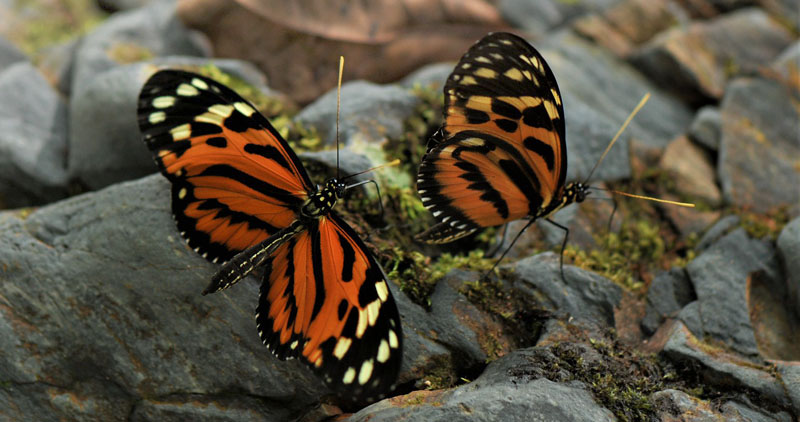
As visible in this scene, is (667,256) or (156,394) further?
(667,256)

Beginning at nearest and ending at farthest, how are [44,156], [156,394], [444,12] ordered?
[156,394] → [44,156] → [444,12]

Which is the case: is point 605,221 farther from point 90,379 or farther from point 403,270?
point 90,379

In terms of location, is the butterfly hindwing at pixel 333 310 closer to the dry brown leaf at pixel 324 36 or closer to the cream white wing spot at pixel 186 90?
the cream white wing spot at pixel 186 90

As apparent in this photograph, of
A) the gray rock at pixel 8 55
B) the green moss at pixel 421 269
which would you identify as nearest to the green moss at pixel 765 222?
the green moss at pixel 421 269

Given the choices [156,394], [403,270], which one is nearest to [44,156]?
[156,394]

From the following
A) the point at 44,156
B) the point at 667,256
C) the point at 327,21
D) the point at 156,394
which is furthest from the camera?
the point at 327,21

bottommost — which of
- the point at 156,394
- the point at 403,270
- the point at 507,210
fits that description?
the point at 156,394

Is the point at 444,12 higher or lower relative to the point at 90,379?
higher
